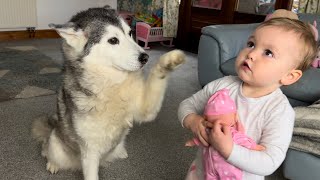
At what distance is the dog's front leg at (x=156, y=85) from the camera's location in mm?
1087

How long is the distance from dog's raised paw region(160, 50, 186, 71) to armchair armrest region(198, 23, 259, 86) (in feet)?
4.15

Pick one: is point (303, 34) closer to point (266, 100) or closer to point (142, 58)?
point (266, 100)

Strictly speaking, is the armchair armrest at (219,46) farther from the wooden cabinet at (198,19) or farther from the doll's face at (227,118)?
the doll's face at (227,118)

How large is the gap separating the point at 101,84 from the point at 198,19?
10.9 ft

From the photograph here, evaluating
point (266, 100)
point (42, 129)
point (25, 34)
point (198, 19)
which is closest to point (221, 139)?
point (266, 100)

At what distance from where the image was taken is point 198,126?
858 millimetres

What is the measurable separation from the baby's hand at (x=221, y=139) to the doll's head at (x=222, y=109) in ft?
0.08

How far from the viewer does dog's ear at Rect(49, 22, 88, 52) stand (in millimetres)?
1238

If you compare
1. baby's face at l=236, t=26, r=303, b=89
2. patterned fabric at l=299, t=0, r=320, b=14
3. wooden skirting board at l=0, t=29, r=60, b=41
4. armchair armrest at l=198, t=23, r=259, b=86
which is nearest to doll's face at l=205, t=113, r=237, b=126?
baby's face at l=236, t=26, r=303, b=89

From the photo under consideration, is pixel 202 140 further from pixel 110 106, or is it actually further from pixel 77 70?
pixel 77 70

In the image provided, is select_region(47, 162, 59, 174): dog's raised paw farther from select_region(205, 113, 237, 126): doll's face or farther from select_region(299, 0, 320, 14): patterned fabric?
select_region(299, 0, 320, 14): patterned fabric

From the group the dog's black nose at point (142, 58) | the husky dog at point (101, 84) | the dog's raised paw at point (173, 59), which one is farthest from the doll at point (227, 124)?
the dog's black nose at point (142, 58)

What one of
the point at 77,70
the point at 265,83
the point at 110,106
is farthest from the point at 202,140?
the point at 77,70

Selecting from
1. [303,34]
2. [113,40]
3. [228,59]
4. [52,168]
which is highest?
[303,34]
